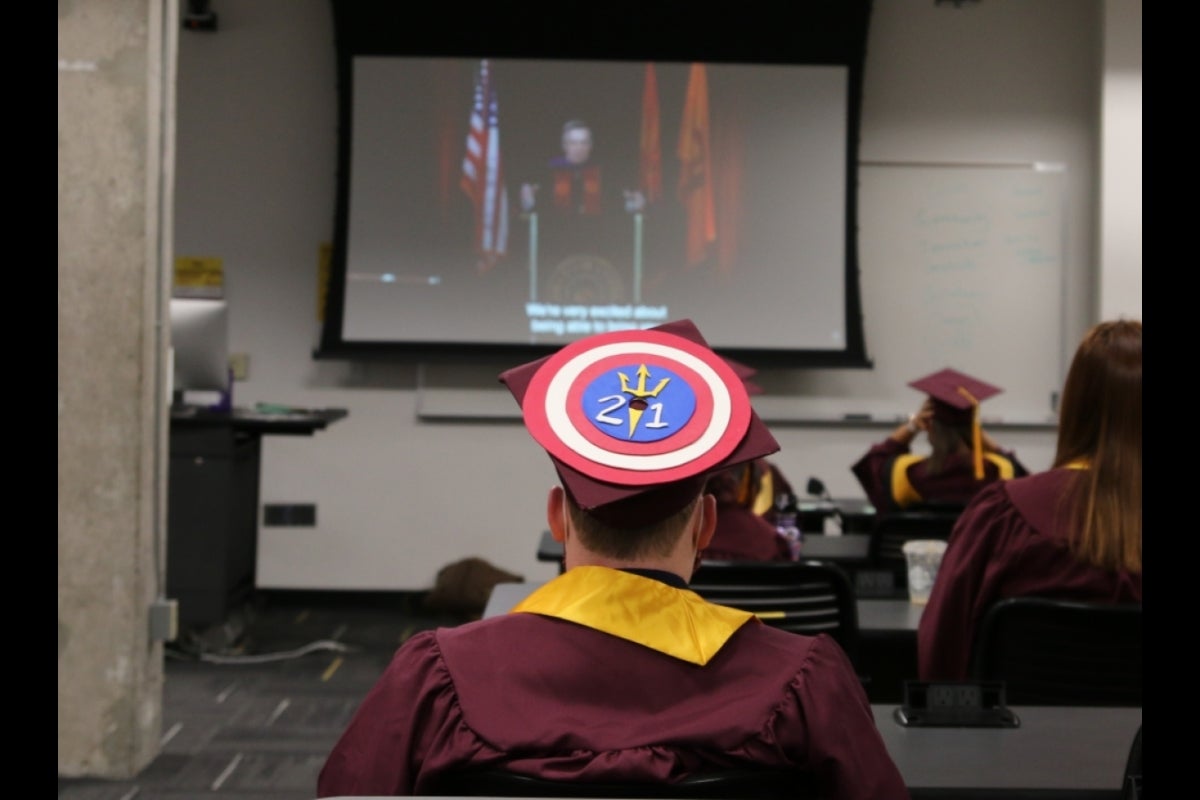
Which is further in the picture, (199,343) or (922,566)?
(199,343)

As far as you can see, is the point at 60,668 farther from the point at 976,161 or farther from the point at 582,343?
the point at 976,161

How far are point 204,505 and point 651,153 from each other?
279 centimetres

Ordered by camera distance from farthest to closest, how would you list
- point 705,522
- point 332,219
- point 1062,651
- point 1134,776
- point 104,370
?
point 332,219 → point 104,370 → point 1062,651 → point 705,522 → point 1134,776

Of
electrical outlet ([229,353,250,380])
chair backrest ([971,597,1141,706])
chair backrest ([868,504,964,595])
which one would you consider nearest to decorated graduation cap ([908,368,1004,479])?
chair backrest ([868,504,964,595])

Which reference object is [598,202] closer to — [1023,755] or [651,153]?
[651,153]

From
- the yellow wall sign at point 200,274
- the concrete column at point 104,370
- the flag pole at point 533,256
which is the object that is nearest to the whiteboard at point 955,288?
the flag pole at point 533,256

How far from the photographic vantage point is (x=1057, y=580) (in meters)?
2.33

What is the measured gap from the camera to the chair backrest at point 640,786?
1.14m

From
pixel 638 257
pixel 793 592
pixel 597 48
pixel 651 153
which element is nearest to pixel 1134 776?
pixel 793 592

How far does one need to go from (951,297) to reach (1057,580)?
422 cm

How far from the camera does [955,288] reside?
250 inches

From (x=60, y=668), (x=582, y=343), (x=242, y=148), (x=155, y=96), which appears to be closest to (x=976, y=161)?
(x=242, y=148)

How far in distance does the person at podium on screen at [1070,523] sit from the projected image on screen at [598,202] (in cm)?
388

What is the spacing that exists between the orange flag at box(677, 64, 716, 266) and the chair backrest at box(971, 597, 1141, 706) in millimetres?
4205
